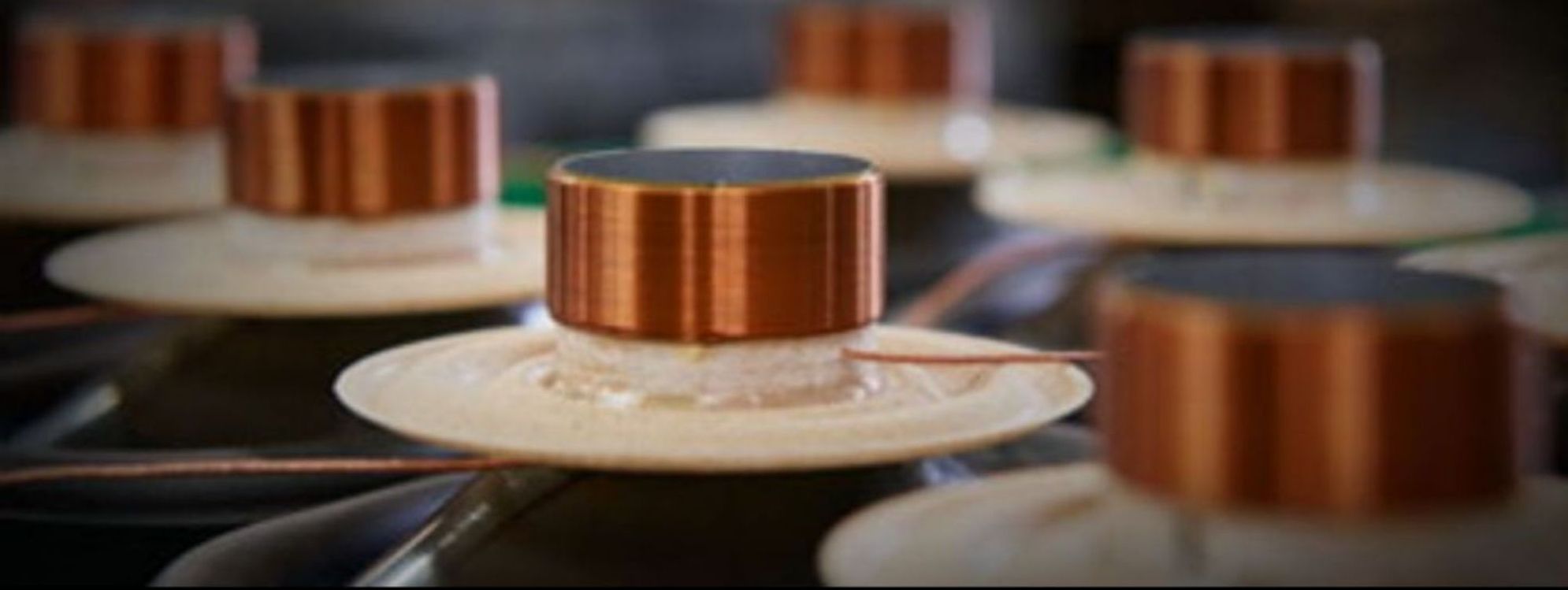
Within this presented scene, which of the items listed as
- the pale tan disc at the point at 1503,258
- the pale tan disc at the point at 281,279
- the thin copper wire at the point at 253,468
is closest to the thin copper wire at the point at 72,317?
the pale tan disc at the point at 281,279

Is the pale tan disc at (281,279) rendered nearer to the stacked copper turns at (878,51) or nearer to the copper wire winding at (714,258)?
the copper wire winding at (714,258)

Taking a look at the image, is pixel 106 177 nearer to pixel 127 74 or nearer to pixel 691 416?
pixel 127 74

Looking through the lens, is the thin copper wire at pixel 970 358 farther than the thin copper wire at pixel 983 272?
No

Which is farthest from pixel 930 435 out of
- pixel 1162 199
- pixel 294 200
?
pixel 1162 199

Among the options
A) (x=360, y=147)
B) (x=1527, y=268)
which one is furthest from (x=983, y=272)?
(x=1527, y=268)

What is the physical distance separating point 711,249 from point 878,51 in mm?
1030

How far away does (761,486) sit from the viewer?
94cm

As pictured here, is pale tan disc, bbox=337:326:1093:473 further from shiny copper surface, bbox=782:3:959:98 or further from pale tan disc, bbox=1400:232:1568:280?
shiny copper surface, bbox=782:3:959:98

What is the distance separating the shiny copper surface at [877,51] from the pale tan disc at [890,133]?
1 cm

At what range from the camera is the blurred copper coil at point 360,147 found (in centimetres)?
128

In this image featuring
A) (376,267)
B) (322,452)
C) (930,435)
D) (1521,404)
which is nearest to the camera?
(1521,404)

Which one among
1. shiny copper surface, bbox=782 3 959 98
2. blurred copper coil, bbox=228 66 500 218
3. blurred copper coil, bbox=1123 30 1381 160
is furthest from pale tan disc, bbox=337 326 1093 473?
shiny copper surface, bbox=782 3 959 98

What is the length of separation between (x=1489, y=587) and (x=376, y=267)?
0.60 m

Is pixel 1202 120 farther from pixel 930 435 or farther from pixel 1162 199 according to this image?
pixel 930 435
